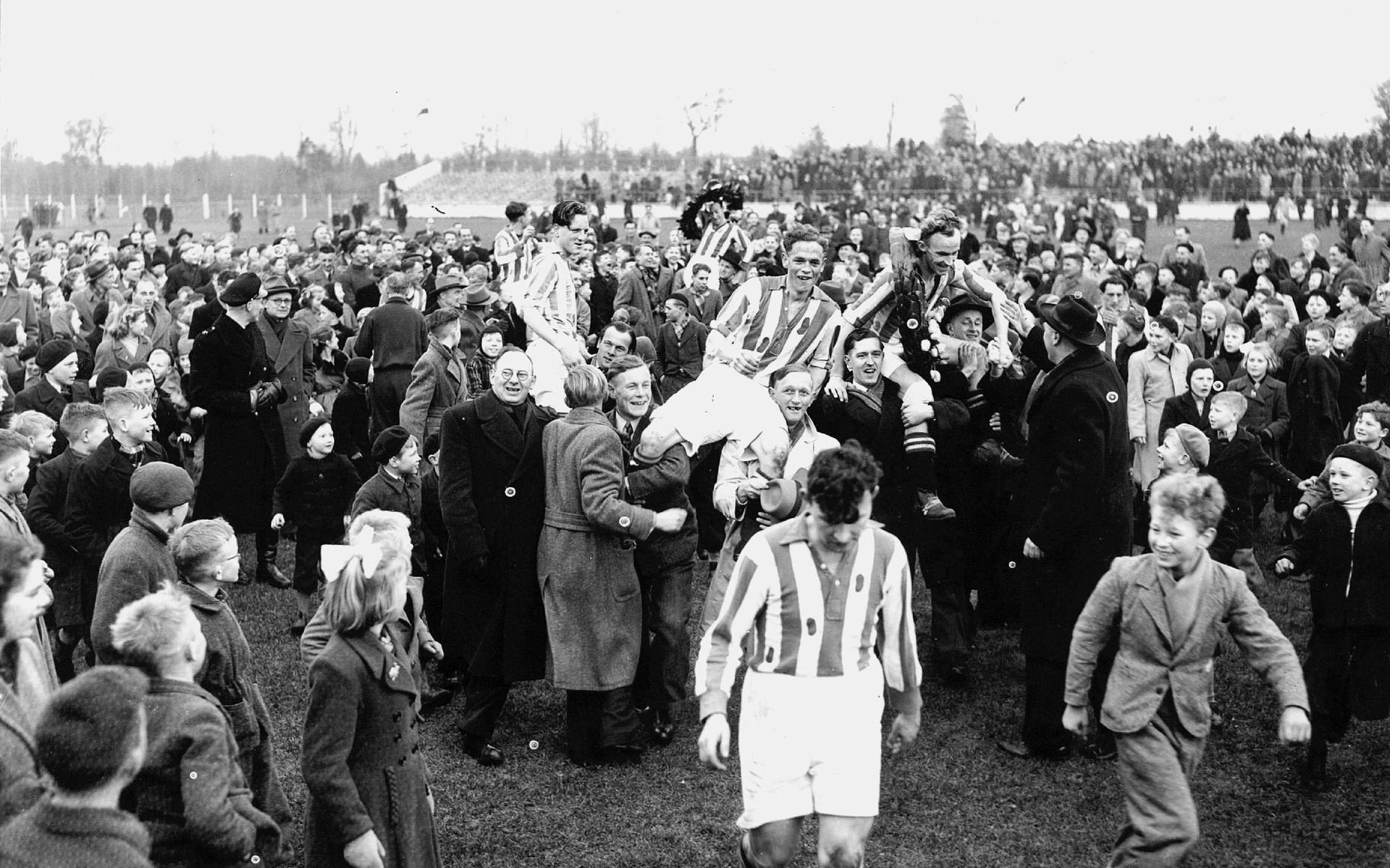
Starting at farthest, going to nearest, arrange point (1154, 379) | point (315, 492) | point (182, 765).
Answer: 1. point (1154, 379)
2. point (315, 492)
3. point (182, 765)

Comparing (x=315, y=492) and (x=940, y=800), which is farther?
(x=315, y=492)

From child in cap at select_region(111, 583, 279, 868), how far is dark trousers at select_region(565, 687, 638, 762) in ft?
8.36

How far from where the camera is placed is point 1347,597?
6.40 meters

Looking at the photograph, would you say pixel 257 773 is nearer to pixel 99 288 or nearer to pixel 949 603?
pixel 949 603

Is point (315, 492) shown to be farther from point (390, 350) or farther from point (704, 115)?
point (704, 115)

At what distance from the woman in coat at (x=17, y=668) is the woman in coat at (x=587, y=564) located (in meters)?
2.53

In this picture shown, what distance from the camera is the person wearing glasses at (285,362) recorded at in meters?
10.4

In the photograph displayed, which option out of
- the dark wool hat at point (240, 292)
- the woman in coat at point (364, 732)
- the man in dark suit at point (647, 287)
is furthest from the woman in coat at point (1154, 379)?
the woman in coat at point (364, 732)

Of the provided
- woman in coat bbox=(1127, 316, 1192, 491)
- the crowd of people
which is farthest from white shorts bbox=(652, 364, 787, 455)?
woman in coat bbox=(1127, 316, 1192, 491)

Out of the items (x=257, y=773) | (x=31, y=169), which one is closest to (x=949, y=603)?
(x=257, y=773)

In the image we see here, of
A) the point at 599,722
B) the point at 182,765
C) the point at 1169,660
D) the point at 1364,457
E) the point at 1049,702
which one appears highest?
the point at 1364,457

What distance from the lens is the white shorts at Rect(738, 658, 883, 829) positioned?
15.2 feet

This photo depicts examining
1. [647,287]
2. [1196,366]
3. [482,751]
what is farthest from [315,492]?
[647,287]

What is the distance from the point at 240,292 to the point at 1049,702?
244 inches
